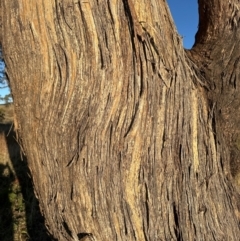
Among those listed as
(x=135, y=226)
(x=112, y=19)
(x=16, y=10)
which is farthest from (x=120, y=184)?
(x=16, y=10)

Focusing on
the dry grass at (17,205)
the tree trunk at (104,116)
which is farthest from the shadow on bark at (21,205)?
the tree trunk at (104,116)

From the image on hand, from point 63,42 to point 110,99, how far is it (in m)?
0.44

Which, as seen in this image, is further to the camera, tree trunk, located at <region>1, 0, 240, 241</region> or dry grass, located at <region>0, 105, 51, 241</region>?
dry grass, located at <region>0, 105, 51, 241</region>

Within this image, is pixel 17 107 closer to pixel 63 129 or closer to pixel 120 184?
pixel 63 129

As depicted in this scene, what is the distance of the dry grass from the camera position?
19.9ft

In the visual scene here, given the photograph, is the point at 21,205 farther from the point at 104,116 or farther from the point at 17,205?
the point at 104,116

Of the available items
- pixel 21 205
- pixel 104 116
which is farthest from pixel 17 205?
pixel 104 116

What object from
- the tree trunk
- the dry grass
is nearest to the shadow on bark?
the dry grass

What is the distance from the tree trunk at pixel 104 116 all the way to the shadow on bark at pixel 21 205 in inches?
99.7

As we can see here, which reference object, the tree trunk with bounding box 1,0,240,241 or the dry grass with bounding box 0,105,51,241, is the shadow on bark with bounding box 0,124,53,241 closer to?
the dry grass with bounding box 0,105,51,241

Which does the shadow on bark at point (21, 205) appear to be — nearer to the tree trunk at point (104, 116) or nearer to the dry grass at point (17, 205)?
the dry grass at point (17, 205)

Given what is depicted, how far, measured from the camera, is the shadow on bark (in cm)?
609

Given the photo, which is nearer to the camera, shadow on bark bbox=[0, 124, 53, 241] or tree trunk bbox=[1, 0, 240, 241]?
tree trunk bbox=[1, 0, 240, 241]

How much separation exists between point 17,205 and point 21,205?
0.07 m
